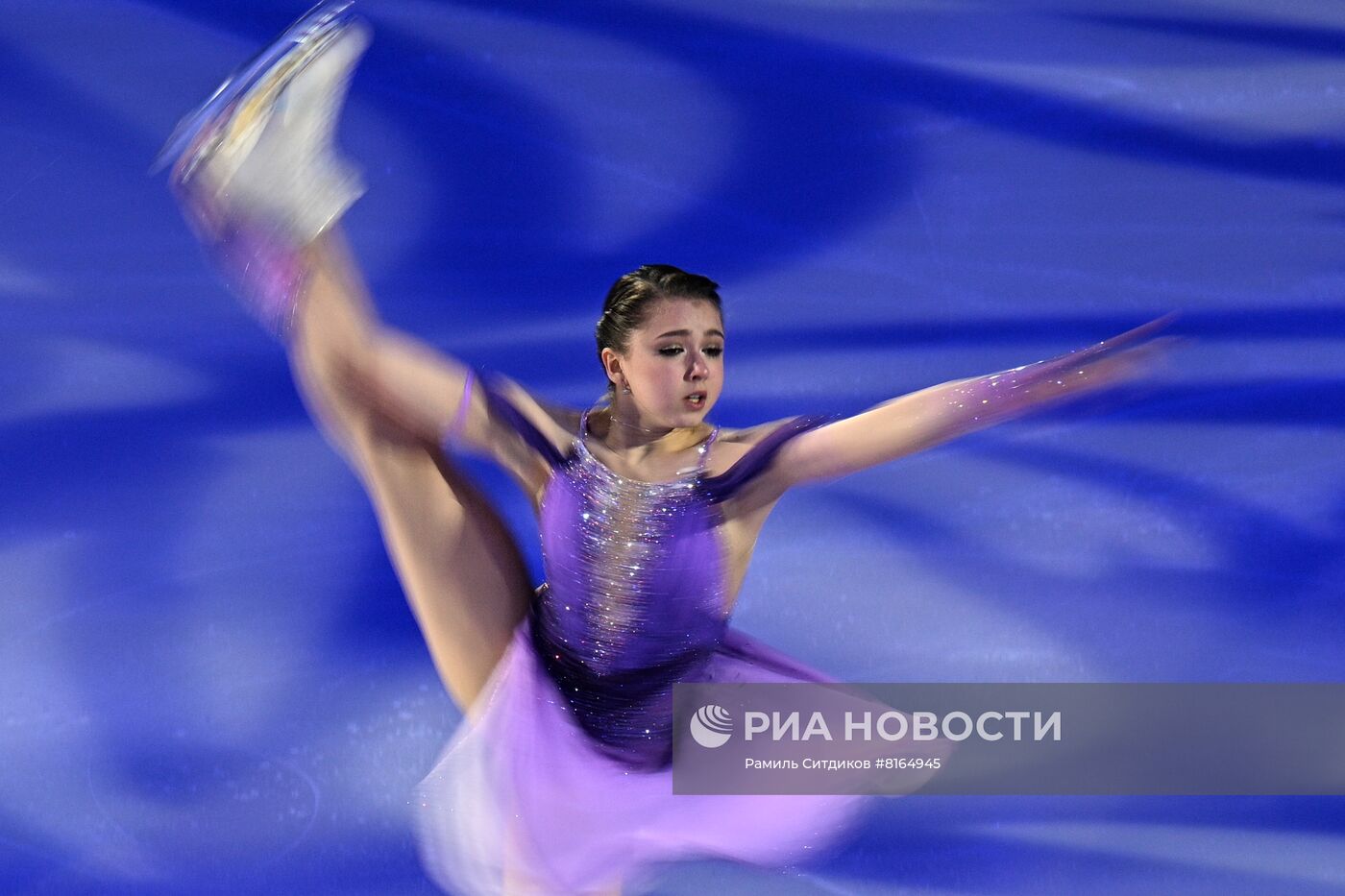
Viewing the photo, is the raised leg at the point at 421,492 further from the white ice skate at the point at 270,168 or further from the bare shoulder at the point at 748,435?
the bare shoulder at the point at 748,435

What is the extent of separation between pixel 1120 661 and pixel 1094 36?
1.16 meters

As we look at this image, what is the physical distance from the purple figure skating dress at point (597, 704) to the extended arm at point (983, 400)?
0.12m

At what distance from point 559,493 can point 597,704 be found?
1.03 feet

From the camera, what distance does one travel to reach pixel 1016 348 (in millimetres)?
2701

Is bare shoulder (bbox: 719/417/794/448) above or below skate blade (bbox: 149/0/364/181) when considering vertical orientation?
below

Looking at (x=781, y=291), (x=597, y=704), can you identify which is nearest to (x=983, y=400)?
(x=597, y=704)

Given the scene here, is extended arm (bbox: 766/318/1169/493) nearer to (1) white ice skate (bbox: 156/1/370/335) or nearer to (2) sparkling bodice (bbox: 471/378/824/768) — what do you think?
(2) sparkling bodice (bbox: 471/378/824/768)

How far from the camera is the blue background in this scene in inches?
104

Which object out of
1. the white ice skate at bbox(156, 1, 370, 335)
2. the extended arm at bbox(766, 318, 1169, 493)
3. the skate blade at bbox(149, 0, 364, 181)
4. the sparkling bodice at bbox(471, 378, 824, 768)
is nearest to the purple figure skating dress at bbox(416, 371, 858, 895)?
the sparkling bodice at bbox(471, 378, 824, 768)

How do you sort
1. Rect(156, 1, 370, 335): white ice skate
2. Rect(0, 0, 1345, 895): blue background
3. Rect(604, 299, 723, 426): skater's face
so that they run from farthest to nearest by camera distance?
Rect(0, 0, 1345, 895): blue background < Rect(604, 299, 723, 426): skater's face < Rect(156, 1, 370, 335): white ice skate

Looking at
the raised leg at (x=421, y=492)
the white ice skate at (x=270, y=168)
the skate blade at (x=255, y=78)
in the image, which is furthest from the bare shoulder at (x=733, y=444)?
the skate blade at (x=255, y=78)

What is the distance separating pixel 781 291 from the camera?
108 inches

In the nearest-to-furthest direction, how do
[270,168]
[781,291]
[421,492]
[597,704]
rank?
[270,168]
[421,492]
[597,704]
[781,291]

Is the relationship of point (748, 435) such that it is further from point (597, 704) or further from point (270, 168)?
point (270, 168)
